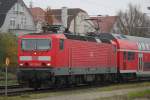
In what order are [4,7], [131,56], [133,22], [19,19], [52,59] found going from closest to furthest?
[52,59] → [131,56] → [4,7] → [19,19] → [133,22]

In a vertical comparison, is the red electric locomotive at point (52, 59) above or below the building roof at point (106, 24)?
above

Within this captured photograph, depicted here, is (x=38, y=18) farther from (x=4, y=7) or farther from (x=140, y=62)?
(x=140, y=62)

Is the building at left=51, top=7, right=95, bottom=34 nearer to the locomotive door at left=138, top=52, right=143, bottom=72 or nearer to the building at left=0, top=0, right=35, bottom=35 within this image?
the building at left=0, top=0, right=35, bottom=35

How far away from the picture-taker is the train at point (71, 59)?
95.5 feet

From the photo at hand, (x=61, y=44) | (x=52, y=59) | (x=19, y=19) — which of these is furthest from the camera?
(x=19, y=19)

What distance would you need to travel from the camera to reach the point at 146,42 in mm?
44156

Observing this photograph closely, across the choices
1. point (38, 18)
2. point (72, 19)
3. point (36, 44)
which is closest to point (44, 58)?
point (36, 44)

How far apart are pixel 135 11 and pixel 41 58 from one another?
73462 mm

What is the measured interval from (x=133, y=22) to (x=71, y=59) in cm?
6910

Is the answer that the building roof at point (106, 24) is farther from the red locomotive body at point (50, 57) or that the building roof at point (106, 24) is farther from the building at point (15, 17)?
the red locomotive body at point (50, 57)

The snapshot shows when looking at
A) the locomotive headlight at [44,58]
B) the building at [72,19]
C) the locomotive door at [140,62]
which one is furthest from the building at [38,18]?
the locomotive headlight at [44,58]

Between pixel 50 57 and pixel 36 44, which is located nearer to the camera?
pixel 50 57

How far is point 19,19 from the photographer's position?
8925 centimetres

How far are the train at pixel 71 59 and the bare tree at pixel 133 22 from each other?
5458 centimetres
